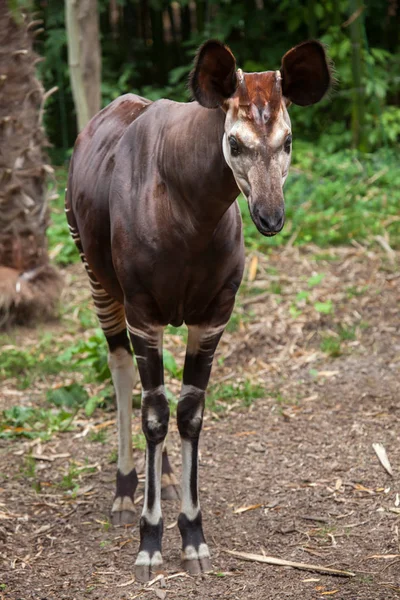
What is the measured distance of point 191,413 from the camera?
3.33 meters

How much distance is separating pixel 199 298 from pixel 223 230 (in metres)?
0.26

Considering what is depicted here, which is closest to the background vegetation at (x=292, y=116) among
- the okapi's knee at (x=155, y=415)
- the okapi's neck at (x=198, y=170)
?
the okapi's knee at (x=155, y=415)

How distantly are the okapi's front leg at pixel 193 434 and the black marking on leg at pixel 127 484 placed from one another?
20.5 inches

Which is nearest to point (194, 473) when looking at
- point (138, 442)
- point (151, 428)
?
point (151, 428)

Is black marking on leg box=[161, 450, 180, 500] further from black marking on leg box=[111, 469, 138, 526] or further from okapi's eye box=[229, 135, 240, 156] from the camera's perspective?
okapi's eye box=[229, 135, 240, 156]

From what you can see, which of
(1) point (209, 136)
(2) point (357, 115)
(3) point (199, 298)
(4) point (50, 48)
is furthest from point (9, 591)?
(4) point (50, 48)

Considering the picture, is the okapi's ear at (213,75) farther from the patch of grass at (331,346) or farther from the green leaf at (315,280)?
the green leaf at (315,280)

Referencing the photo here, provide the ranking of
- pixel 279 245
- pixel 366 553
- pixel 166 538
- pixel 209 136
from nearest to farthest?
pixel 209 136, pixel 366 553, pixel 166 538, pixel 279 245

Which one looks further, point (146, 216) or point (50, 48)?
point (50, 48)

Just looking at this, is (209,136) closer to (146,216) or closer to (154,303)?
(146,216)

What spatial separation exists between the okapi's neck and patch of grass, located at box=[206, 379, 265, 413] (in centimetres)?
205

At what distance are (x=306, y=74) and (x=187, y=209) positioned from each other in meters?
0.61

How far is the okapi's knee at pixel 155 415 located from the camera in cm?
326

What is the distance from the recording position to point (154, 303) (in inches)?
124
